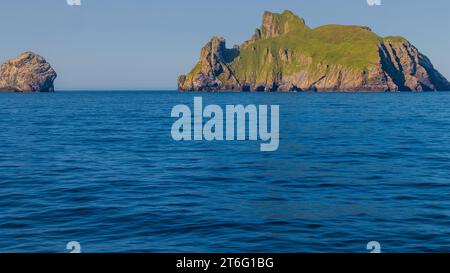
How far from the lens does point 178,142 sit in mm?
50812

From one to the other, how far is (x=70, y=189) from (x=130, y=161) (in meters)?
10.5

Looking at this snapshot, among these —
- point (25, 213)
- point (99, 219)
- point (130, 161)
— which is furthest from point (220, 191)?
point (130, 161)

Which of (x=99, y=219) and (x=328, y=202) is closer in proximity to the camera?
(x=99, y=219)

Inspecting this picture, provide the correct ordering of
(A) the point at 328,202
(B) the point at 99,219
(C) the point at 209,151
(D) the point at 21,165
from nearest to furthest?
(B) the point at 99,219, (A) the point at 328,202, (D) the point at 21,165, (C) the point at 209,151

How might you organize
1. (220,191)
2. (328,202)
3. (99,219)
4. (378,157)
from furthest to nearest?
(378,157) < (220,191) < (328,202) < (99,219)

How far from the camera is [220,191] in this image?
84.5 ft

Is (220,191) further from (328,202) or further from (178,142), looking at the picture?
(178,142)
